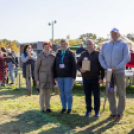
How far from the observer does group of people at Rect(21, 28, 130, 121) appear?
14.4 feet

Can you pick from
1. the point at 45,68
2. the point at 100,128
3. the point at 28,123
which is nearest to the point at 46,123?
the point at 28,123

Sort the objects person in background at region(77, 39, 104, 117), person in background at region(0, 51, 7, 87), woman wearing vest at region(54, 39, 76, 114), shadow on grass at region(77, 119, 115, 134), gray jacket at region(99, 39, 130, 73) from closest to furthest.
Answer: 1. shadow on grass at region(77, 119, 115, 134)
2. gray jacket at region(99, 39, 130, 73)
3. person in background at region(77, 39, 104, 117)
4. woman wearing vest at region(54, 39, 76, 114)
5. person in background at region(0, 51, 7, 87)

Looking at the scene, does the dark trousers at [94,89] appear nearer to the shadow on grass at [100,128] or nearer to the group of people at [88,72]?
the group of people at [88,72]

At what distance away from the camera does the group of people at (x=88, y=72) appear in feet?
14.4

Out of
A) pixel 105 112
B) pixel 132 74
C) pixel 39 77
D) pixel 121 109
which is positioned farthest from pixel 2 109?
pixel 132 74

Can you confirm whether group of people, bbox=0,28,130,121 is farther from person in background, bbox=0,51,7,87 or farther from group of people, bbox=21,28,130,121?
person in background, bbox=0,51,7,87

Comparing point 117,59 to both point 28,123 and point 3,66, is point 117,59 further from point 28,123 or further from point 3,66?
point 3,66

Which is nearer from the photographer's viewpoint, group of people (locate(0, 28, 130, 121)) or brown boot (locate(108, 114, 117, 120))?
group of people (locate(0, 28, 130, 121))

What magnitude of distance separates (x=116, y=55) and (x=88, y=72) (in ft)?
2.32

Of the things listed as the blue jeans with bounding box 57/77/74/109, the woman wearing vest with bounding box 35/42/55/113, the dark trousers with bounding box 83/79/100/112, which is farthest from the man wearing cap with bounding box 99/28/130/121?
the woman wearing vest with bounding box 35/42/55/113

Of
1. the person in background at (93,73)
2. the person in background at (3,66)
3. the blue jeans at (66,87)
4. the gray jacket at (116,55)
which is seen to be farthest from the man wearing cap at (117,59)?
the person in background at (3,66)

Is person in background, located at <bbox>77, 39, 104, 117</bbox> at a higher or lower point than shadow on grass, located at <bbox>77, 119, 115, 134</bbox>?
higher

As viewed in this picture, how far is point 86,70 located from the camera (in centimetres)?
461

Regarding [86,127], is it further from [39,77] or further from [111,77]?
[39,77]
